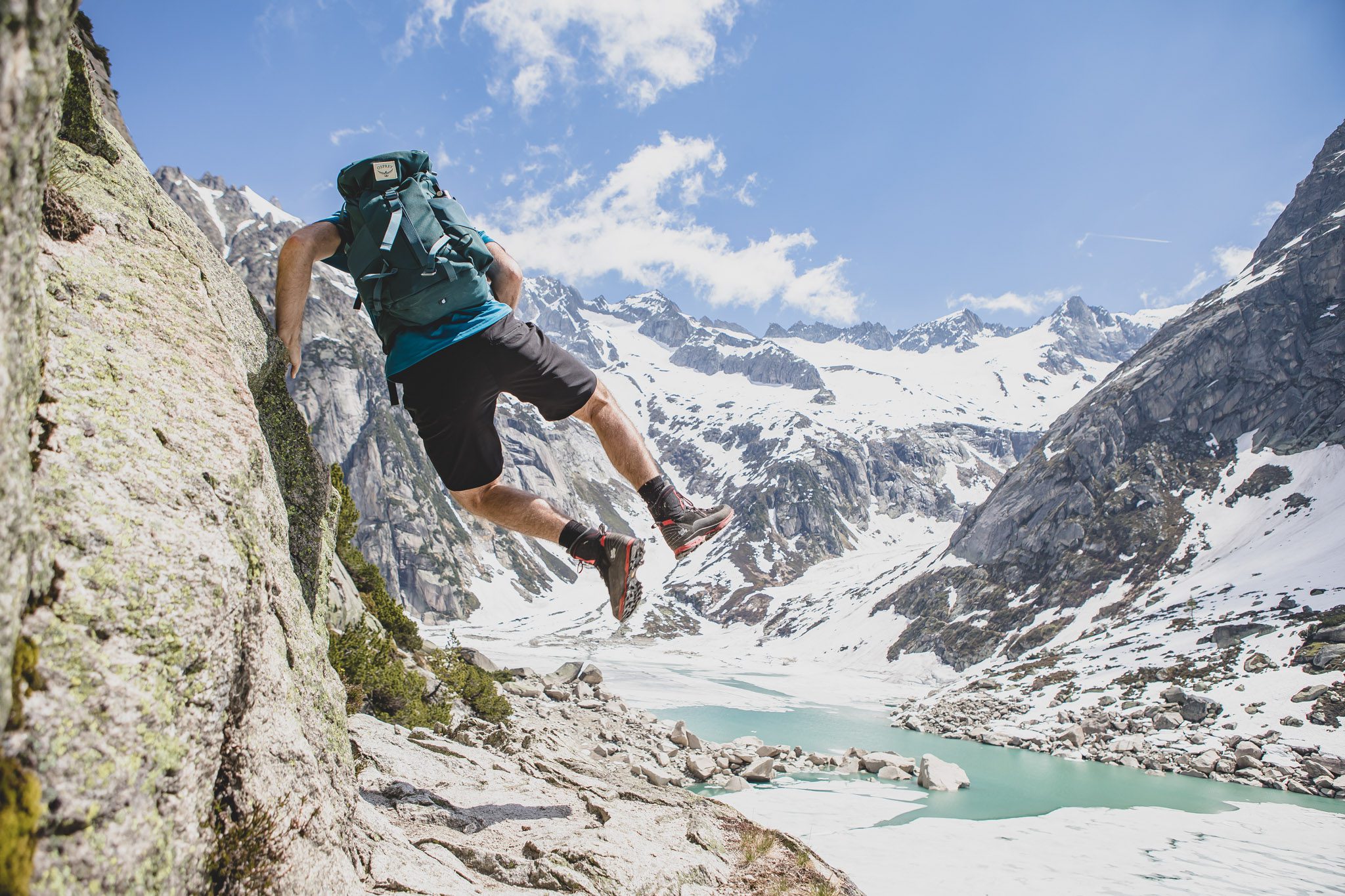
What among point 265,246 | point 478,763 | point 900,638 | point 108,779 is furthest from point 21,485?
point 265,246

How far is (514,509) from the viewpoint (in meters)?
4.71

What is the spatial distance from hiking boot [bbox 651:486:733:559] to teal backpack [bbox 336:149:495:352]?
1854 millimetres

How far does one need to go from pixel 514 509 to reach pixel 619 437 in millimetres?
911

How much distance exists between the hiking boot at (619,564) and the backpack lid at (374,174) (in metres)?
2.61

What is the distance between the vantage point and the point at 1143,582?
71250 mm

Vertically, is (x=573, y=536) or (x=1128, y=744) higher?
(x=573, y=536)

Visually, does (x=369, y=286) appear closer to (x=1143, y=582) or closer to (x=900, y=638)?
(x=1143, y=582)

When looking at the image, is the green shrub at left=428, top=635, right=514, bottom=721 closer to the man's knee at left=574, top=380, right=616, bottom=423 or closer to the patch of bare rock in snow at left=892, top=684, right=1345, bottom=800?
the man's knee at left=574, top=380, right=616, bottom=423

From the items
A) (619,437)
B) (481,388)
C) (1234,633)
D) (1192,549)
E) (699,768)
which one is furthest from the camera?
(1192,549)

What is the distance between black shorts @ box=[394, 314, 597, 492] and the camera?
3955 millimetres

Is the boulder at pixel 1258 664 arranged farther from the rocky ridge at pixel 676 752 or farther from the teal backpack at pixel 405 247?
the teal backpack at pixel 405 247

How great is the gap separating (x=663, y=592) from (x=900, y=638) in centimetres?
8414

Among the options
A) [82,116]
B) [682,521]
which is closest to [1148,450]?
[682,521]

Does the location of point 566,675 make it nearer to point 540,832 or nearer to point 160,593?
point 540,832
